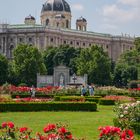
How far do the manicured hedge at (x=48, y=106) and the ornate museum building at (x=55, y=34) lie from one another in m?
79.1

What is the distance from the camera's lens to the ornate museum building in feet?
347

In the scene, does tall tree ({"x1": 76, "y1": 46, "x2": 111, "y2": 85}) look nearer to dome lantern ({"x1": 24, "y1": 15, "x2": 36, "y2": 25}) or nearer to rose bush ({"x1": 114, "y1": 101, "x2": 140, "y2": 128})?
dome lantern ({"x1": 24, "y1": 15, "x2": 36, "y2": 25})

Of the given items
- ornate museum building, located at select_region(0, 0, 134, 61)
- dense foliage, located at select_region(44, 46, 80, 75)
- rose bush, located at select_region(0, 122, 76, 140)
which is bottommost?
rose bush, located at select_region(0, 122, 76, 140)

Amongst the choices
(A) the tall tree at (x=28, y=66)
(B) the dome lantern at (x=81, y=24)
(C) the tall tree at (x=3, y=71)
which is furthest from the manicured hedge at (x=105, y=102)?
(B) the dome lantern at (x=81, y=24)

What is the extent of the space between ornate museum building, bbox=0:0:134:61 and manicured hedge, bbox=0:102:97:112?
7908cm

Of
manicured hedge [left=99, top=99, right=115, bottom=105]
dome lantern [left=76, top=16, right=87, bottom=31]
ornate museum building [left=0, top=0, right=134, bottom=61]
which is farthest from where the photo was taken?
dome lantern [left=76, top=16, right=87, bottom=31]

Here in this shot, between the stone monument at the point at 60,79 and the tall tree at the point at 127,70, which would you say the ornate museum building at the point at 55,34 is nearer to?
the tall tree at the point at 127,70

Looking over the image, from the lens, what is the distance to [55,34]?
109125 mm

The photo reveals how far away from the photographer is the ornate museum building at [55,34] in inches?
4166

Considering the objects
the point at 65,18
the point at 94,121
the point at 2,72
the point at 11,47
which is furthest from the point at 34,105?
the point at 65,18

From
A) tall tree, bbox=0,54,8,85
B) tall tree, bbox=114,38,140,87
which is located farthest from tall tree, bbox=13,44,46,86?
tall tree, bbox=114,38,140,87

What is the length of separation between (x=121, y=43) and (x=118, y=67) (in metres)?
42.9

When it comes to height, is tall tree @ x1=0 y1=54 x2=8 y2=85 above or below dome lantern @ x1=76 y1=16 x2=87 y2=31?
below

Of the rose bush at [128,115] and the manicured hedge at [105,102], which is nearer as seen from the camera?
the rose bush at [128,115]
